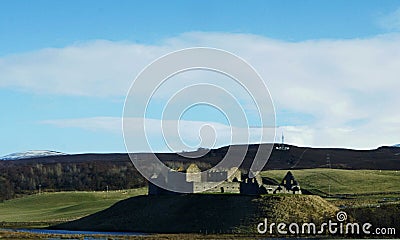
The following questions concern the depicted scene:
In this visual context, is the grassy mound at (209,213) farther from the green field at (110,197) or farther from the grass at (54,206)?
the grass at (54,206)

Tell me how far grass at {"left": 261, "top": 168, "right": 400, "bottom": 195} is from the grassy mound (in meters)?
36.7

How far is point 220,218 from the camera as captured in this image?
8062 cm

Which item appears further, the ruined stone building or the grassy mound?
the ruined stone building

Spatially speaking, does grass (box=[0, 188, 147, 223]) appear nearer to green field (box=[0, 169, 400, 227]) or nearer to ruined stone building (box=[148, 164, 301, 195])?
green field (box=[0, 169, 400, 227])

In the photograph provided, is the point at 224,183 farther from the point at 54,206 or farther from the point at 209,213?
the point at 54,206

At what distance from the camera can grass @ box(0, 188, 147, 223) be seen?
112m

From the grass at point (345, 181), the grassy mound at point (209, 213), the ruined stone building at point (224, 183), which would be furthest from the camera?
the grass at point (345, 181)

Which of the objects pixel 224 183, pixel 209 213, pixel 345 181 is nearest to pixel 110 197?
pixel 345 181

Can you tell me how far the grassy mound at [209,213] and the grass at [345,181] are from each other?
36.7 meters

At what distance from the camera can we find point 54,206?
13562 cm

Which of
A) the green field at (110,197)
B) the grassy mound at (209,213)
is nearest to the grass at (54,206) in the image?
the green field at (110,197)

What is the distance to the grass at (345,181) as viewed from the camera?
395ft

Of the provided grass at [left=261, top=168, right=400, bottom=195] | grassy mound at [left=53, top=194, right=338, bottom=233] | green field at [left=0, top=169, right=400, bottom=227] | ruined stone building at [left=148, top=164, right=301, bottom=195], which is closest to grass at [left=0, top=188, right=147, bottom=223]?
green field at [left=0, top=169, right=400, bottom=227]

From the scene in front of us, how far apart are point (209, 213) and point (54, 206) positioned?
6116cm
